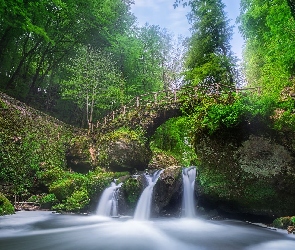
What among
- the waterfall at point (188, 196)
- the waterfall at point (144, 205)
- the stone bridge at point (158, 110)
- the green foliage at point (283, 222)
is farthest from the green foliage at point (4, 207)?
the green foliage at point (283, 222)

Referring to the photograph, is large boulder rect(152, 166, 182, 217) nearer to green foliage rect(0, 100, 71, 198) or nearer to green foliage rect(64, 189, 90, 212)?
green foliage rect(64, 189, 90, 212)

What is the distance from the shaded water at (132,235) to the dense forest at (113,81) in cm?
187

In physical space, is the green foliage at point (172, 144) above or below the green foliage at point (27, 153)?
above

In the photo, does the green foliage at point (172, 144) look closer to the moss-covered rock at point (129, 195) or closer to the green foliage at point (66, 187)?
the green foliage at point (66, 187)

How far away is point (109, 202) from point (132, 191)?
1408 millimetres

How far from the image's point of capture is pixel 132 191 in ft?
42.0

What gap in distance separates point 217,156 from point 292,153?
8.65ft

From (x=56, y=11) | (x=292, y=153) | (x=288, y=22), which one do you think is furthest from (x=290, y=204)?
(x=56, y=11)

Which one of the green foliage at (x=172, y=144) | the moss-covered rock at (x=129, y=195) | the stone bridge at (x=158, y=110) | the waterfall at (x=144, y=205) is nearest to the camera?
the waterfall at (x=144, y=205)

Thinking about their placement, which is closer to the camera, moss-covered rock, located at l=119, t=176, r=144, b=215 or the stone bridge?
moss-covered rock, located at l=119, t=176, r=144, b=215

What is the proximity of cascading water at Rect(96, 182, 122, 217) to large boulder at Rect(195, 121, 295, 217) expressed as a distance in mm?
4119

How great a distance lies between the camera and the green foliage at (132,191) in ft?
41.5

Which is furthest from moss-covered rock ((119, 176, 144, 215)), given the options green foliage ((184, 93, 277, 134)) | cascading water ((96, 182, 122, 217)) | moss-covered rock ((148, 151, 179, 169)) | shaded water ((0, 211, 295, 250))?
moss-covered rock ((148, 151, 179, 169))

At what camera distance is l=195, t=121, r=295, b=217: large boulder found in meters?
9.84
